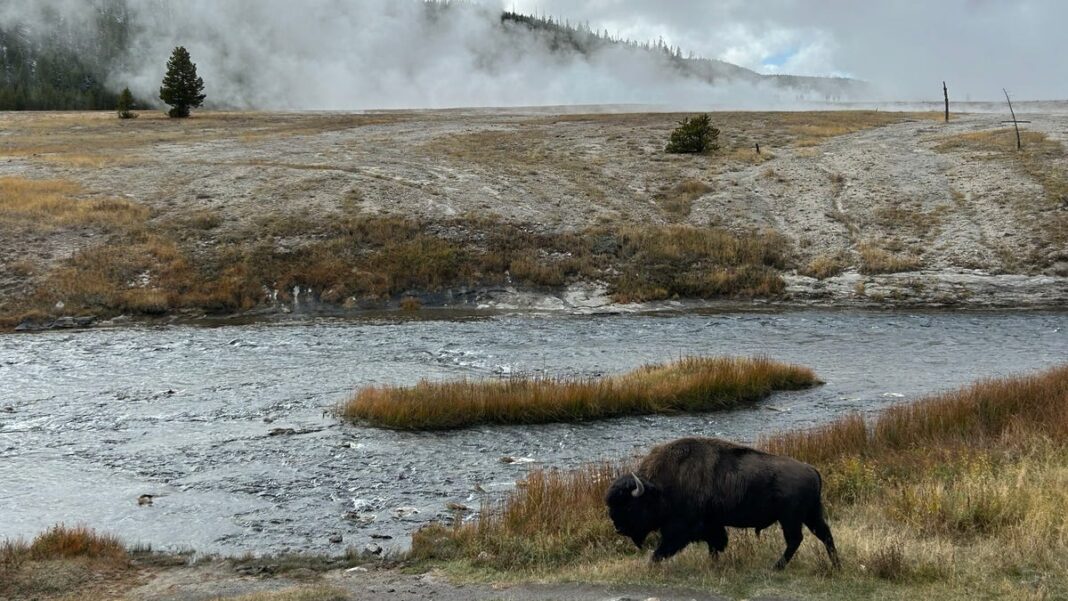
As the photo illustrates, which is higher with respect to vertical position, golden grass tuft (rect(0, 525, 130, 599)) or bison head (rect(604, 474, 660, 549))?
bison head (rect(604, 474, 660, 549))

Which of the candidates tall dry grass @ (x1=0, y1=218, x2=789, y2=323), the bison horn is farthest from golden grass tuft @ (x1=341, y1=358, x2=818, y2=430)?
tall dry grass @ (x1=0, y1=218, x2=789, y2=323)

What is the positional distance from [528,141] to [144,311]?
110ft

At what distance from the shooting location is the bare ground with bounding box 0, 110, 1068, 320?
3644cm

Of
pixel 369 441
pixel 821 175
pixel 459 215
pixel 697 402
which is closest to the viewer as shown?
pixel 369 441

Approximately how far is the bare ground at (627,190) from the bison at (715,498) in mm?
25463

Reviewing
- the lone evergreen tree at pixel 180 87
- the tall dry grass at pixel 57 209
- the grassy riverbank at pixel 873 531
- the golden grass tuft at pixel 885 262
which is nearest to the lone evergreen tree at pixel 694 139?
the golden grass tuft at pixel 885 262

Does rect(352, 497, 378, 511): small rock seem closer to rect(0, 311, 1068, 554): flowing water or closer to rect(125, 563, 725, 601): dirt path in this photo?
rect(0, 311, 1068, 554): flowing water

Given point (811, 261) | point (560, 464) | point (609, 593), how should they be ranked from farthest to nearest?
point (811, 261) < point (560, 464) < point (609, 593)

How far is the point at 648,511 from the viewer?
9086 millimetres

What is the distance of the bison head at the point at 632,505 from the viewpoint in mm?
8969

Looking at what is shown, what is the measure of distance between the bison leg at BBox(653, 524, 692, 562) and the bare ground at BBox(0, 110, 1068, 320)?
25.7 metres

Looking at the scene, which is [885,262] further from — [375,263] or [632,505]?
[632,505]

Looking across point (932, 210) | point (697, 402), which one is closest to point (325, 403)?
point (697, 402)

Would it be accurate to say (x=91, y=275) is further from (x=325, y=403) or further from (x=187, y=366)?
(x=325, y=403)
